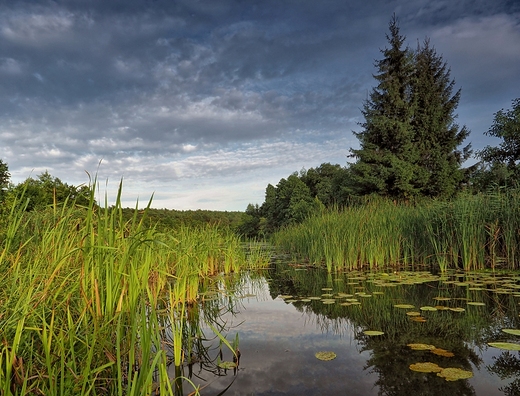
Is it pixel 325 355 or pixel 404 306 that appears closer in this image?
pixel 325 355

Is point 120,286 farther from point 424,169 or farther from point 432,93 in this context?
point 432,93

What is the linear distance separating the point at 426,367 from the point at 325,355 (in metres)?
0.69

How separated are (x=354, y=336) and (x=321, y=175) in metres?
32.1

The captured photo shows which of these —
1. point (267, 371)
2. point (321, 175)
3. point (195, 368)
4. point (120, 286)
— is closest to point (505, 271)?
point (267, 371)

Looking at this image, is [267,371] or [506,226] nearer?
[267,371]

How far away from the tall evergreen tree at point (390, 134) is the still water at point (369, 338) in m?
16.6

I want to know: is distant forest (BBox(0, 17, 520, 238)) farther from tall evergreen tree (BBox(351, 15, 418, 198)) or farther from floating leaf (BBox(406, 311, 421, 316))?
floating leaf (BBox(406, 311, 421, 316))

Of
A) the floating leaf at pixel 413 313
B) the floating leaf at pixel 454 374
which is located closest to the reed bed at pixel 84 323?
the floating leaf at pixel 454 374

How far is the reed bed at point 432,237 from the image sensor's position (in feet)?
20.0

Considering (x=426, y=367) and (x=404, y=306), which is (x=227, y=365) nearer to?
(x=426, y=367)

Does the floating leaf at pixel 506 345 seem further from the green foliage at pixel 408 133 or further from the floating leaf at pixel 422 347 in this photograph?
the green foliage at pixel 408 133

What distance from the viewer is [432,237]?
6781 mm

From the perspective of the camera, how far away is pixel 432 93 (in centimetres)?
2492

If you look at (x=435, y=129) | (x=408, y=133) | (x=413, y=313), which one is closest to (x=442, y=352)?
(x=413, y=313)
